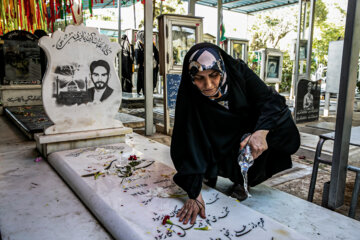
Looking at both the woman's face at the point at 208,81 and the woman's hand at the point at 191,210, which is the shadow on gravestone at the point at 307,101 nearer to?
the woman's face at the point at 208,81

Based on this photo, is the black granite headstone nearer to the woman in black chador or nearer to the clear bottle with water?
the woman in black chador

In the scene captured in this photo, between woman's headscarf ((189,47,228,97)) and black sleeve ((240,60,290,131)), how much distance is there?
22 cm

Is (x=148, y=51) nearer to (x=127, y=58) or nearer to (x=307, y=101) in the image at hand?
(x=307, y=101)

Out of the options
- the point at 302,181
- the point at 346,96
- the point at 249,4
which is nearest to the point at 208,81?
the point at 346,96

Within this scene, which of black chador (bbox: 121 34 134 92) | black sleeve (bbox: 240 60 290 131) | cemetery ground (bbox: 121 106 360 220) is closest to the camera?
black sleeve (bbox: 240 60 290 131)

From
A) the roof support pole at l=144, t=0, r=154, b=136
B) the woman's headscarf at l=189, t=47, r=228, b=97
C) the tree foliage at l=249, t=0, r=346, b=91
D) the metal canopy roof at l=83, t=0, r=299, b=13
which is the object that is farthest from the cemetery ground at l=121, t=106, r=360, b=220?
the tree foliage at l=249, t=0, r=346, b=91

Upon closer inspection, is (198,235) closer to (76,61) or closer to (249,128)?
(249,128)

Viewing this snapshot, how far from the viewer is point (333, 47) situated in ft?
20.8

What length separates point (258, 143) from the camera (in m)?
1.87

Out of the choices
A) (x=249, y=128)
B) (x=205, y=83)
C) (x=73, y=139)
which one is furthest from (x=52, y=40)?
(x=249, y=128)

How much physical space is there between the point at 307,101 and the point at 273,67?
4.42m

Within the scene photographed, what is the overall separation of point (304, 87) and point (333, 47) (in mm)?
1204

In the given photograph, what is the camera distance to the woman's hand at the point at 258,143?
1.87 metres

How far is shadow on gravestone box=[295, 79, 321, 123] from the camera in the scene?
609cm
